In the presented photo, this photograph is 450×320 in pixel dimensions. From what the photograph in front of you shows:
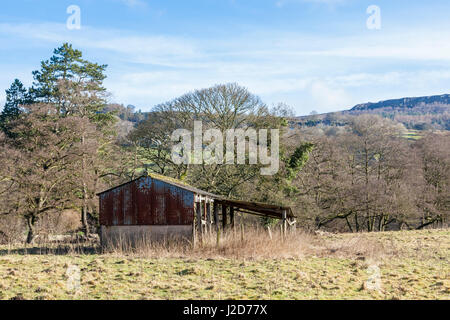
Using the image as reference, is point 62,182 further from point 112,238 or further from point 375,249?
point 375,249

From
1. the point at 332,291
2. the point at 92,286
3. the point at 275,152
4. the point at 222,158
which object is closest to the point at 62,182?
the point at 222,158

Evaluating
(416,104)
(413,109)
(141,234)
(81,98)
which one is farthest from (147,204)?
(416,104)

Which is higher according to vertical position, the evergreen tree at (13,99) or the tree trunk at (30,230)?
the evergreen tree at (13,99)

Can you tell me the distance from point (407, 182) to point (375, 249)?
24.4 meters

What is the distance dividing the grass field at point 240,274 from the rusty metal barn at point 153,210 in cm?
Result: 234

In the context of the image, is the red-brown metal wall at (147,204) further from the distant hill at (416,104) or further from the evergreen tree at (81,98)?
the distant hill at (416,104)

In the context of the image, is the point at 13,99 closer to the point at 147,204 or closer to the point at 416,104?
the point at 147,204

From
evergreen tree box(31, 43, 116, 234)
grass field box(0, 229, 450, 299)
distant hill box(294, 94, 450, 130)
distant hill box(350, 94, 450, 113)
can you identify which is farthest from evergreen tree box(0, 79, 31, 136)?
distant hill box(350, 94, 450, 113)

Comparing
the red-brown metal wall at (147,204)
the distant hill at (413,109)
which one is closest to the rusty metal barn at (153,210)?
the red-brown metal wall at (147,204)

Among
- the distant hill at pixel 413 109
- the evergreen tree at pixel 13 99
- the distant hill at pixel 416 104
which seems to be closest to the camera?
the evergreen tree at pixel 13 99

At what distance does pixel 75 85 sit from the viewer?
3688cm

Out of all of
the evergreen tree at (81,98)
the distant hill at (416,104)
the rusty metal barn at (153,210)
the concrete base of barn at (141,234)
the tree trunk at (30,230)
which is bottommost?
the tree trunk at (30,230)

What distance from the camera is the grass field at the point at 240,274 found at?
1088cm

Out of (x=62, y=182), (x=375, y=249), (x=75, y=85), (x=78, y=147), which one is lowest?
(x=375, y=249)
